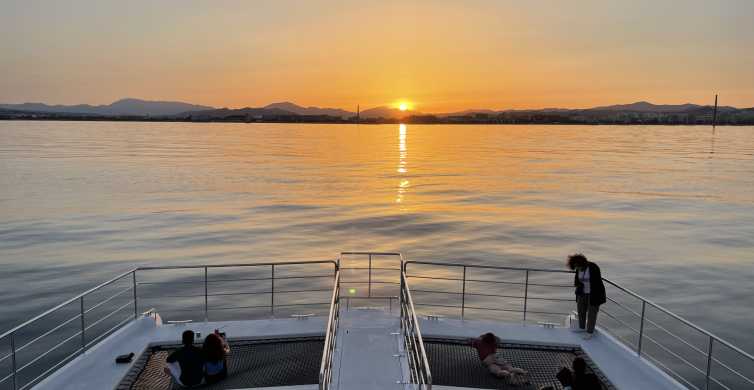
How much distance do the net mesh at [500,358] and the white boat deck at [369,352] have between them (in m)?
0.70

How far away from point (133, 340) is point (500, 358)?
20.7 feet

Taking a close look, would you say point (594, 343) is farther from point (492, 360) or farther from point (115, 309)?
point (115, 309)

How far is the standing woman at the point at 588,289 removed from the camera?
32.7ft

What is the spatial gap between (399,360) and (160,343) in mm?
4296

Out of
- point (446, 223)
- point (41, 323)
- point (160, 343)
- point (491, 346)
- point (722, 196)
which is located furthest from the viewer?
point (722, 196)

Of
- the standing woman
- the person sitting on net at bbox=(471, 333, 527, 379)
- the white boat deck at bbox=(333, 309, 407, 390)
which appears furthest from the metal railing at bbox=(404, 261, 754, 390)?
the person sitting on net at bbox=(471, 333, 527, 379)

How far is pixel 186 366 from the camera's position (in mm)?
7812

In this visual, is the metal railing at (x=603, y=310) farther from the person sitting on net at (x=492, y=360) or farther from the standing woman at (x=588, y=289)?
the person sitting on net at (x=492, y=360)

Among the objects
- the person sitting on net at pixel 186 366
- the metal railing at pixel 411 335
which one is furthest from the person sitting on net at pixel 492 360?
the person sitting on net at pixel 186 366

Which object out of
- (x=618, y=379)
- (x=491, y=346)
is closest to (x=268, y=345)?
(x=491, y=346)

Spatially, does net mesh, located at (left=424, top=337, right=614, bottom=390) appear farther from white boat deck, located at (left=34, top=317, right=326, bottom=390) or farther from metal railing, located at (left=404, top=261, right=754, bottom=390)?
metal railing, located at (left=404, top=261, right=754, bottom=390)

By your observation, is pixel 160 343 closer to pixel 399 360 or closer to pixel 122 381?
pixel 122 381

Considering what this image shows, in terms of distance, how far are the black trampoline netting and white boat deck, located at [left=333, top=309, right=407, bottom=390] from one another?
53cm

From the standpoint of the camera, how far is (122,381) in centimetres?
801
